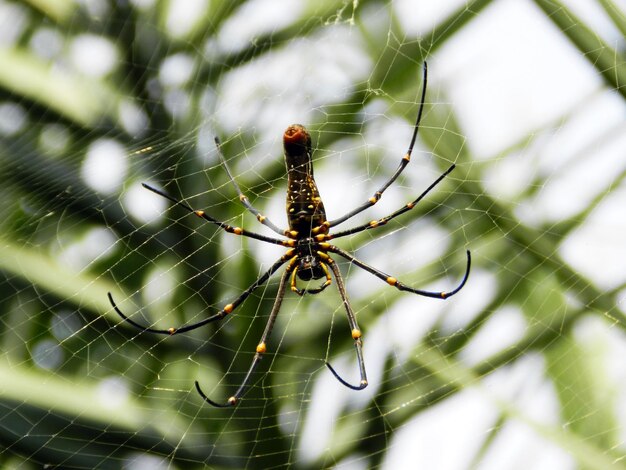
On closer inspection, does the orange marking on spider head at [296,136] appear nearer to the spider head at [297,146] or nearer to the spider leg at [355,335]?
the spider head at [297,146]

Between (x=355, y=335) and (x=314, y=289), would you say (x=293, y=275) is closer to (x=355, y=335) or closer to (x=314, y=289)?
(x=314, y=289)

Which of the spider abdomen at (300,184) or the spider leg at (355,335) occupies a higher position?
the spider abdomen at (300,184)

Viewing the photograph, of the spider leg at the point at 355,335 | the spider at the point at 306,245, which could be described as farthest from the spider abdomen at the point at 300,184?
the spider leg at the point at 355,335

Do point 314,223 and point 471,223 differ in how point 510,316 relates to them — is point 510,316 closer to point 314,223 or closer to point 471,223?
point 471,223

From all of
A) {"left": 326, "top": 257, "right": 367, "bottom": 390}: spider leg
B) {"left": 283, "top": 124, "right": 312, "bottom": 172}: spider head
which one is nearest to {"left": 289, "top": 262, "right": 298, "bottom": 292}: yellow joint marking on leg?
{"left": 326, "top": 257, "right": 367, "bottom": 390}: spider leg

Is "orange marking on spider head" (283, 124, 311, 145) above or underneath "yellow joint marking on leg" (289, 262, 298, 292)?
above

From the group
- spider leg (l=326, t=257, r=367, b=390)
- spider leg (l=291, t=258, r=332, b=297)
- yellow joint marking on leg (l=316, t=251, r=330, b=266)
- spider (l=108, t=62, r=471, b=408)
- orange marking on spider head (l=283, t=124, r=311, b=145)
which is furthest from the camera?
yellow joint marking on leg (l=316, t=251, r=330, b=266)

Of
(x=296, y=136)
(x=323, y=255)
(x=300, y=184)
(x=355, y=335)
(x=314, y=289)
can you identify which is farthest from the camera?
(x=323, y=255)

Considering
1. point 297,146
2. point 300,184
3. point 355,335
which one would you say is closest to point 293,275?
point 355,335

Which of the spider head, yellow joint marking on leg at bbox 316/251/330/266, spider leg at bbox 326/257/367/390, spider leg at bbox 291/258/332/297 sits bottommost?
spider leg at bbox 326/257/367/390

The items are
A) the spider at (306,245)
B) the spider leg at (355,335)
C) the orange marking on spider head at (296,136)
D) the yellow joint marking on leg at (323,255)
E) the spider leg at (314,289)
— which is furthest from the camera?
the yellow joint marking on leg at (323,255)

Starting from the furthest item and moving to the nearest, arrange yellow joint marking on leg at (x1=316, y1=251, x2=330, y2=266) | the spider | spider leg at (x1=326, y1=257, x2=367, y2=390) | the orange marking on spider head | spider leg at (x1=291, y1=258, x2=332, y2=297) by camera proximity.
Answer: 1. yellow joint marking on leg at (x1=316, y1=251, x2=330, y2=266)
2. spider leg at (x1=291, y1=258, x2=332, y2=297)
3. spider leg at (x1=326, y1=257, x2=367, y2=390)
4. the spider
5. the orange marking on spider head

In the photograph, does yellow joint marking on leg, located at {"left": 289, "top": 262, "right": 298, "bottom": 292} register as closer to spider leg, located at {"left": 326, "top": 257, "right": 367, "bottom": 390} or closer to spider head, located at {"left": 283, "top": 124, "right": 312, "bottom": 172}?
spider leg, located at {"left": 326, "top": 257, "right": 367, "bottom": 390}
